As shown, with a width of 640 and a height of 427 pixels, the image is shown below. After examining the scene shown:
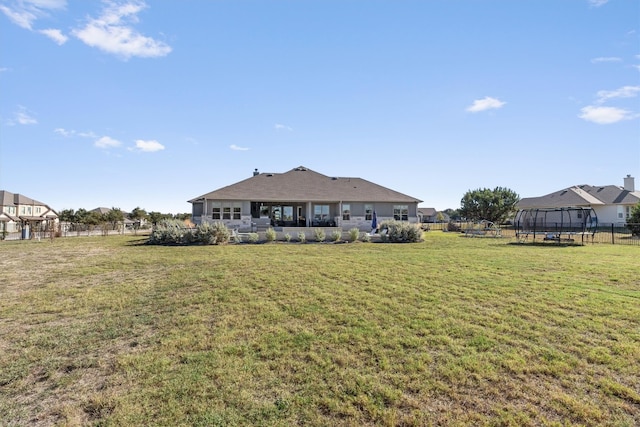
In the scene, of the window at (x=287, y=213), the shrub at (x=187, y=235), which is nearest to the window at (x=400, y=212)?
the window at (x=287, y=213)

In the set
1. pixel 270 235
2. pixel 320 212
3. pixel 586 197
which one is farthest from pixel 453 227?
pixel 270 235

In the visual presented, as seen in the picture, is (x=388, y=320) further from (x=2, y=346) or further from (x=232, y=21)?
(x=232, y=21)

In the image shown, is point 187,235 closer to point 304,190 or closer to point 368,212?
point 304,190

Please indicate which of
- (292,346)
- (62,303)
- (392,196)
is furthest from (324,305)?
(392,196)

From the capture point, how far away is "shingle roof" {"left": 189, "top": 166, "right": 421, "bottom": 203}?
26.3 meters

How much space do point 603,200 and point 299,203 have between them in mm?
37338

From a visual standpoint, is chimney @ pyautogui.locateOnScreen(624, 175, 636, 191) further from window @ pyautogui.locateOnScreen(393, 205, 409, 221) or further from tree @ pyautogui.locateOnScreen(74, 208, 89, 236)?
tree @ pyautogui.locateOnScreen(74, 208, 89, 236)

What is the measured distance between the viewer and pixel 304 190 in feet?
92.5

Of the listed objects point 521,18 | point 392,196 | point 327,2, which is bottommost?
point 392,196

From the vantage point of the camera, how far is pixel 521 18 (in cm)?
1208

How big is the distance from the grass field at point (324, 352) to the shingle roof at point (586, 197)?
3840cm

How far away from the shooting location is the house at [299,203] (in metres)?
26.1

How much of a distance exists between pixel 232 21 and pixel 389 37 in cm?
655

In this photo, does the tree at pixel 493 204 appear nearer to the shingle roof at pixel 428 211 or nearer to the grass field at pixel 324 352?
the grass field at pixel 324 352
